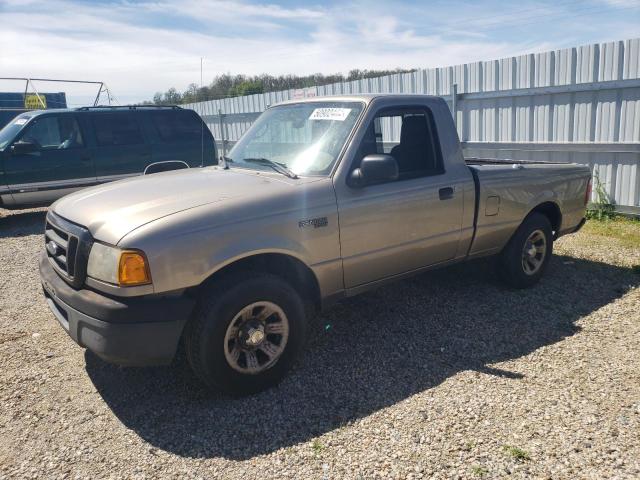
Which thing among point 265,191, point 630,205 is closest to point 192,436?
point 265,191

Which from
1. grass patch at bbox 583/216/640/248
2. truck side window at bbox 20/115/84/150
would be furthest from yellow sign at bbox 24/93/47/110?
grass patch at bbox 583/216/640/248

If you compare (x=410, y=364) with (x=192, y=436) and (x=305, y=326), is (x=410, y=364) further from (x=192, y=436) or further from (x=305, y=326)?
(x=192, y=436)

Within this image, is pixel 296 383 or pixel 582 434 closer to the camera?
pixel 582 434

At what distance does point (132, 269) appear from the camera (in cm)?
297

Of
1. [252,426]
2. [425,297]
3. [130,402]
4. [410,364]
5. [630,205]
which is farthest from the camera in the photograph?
[630,205]

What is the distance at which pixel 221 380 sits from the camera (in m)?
3.32

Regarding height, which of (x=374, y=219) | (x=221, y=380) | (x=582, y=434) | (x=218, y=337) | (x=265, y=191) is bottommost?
(x=582, y=434)

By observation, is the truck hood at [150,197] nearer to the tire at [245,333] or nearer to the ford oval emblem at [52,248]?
the ford oval emblem at [52,248]

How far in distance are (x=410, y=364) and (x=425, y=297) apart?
147 cm

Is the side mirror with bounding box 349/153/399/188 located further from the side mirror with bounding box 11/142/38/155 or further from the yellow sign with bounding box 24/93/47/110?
the yellow sign with bounding box 24/93/47/110

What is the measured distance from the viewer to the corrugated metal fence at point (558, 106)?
314 inches

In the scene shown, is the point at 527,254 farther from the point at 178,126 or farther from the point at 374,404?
the point at 178,126

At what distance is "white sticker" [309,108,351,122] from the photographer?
4148mm

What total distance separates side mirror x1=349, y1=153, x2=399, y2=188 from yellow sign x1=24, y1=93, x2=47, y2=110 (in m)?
16.1
